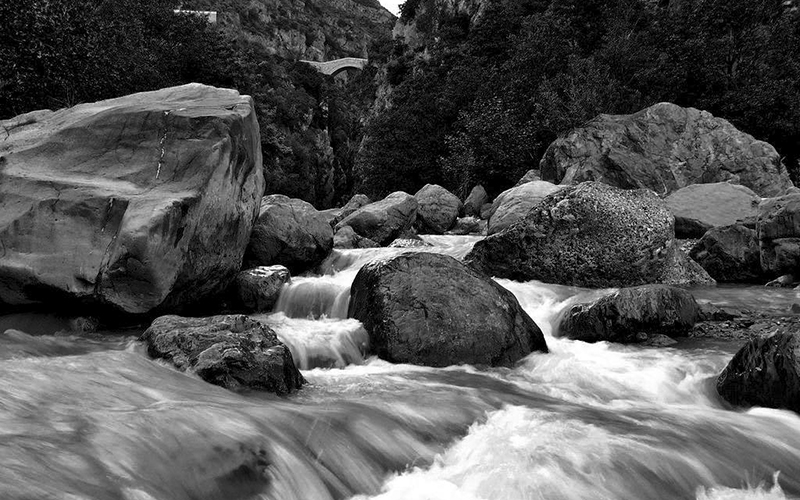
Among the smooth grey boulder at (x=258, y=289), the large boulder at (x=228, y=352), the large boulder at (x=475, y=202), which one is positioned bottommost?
the smooth grey boulder at (x=258, y=289)

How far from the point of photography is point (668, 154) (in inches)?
730

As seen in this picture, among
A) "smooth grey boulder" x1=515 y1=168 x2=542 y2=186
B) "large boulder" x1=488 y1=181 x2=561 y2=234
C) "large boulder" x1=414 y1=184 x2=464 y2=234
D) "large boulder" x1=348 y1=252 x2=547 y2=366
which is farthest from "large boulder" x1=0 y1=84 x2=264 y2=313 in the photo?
"smooth grey boulder" x1=515 y1=168 x2=542 y2=186

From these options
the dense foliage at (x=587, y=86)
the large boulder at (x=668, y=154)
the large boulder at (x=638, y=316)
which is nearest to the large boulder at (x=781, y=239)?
the large boulder at (x=638, y=316)

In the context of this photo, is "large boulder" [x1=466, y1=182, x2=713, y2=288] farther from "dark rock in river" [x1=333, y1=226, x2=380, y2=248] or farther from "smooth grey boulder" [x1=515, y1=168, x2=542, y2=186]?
"smooth grey boulder" [x1=515, y1=168, x2=542, y2=186]

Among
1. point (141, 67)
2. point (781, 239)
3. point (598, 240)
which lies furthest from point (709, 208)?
point (141, 67)

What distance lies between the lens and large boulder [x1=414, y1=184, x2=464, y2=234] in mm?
19266

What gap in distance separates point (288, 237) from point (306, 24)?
101m

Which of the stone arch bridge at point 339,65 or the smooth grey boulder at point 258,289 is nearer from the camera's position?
the smooth grey boulder at point 258,289

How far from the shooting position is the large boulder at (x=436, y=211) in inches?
758

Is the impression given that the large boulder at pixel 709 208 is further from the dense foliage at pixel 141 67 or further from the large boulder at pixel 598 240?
the dense foliage at pixel 141 67

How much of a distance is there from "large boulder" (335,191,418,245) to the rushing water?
9609mm

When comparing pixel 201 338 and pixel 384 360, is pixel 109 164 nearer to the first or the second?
pixel 201 338

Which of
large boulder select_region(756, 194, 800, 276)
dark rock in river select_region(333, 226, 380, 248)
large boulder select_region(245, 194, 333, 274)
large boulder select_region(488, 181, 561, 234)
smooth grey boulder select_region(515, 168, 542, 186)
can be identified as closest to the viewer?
large boulder select_region(756, 194, 800, 276)

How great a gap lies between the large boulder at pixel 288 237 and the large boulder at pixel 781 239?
27.2 feet
